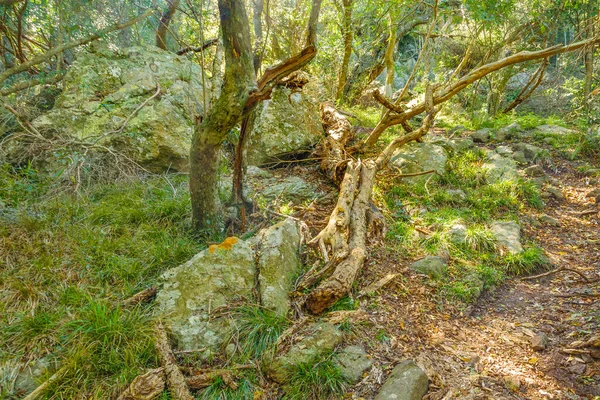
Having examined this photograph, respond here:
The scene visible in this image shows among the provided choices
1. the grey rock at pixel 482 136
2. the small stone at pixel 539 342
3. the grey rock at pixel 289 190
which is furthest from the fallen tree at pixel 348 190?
the grey rock at pixel 482 136

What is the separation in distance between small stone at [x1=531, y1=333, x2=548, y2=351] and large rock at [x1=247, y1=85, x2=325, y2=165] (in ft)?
13.9

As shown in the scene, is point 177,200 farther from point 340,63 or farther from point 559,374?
point 340,63

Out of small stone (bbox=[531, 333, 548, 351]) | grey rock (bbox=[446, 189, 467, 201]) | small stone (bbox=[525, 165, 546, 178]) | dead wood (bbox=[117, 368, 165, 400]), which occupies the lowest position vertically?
small stone (bbox=[531, 333, 548, 351])

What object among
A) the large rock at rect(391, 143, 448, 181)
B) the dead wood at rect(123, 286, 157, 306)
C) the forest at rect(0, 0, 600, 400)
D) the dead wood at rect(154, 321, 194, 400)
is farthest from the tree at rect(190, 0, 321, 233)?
the large rock at rect(391, 143, 448, 181)

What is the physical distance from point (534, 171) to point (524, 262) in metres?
2.74

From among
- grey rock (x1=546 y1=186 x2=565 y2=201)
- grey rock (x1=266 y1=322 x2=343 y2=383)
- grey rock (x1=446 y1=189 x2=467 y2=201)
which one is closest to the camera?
grey rock (x1=266 y1=322 x2=343 y2=383)

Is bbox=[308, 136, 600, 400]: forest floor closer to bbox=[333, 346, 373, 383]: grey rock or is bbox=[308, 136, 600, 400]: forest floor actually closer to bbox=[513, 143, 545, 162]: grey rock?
bbox=[333, 346, 373, 383]: grey rock

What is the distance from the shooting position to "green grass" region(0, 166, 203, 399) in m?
2.13

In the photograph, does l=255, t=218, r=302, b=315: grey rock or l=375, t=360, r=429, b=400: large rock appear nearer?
l=375, t=360, r=429, b=400: large rock

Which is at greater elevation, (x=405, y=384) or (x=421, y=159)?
(x=421, y=159)

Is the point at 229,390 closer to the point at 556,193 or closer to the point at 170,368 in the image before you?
the point at 170,368

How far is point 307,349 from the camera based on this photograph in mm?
2287

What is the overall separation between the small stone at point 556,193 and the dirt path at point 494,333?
1.46m

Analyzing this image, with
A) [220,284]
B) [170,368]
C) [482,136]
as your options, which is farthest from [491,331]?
[482,136]
